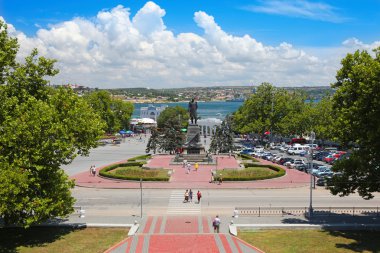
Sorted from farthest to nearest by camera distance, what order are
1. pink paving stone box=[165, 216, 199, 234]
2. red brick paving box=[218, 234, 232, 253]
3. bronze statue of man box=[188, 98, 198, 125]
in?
bronze statue of man box=[188, 98, 198, 125]
pink paving stone box=[165, 216, 199, 234]
red brick paving box=[218, 234, 232, 253]

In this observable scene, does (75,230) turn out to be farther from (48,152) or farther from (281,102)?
(281,102)

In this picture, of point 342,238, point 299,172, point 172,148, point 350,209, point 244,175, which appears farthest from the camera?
point 172,148

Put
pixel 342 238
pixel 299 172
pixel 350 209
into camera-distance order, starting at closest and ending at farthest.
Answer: pixel 342 238 → pixel 350 209 → pixel 299 172

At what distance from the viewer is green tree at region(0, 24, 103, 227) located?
74.7 ft

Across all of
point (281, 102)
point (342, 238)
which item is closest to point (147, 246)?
point (342, 238)

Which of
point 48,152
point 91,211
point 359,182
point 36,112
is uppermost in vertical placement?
point 36,112

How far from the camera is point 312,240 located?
25.8 m

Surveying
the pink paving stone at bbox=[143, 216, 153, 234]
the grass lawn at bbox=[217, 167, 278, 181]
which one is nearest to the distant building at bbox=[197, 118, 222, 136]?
the grass lawn at bbox=[217, 167, 278, 181]

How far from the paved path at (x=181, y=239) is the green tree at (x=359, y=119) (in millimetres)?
8925

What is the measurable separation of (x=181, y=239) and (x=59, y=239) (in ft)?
25.7

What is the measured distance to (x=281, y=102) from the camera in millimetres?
92562

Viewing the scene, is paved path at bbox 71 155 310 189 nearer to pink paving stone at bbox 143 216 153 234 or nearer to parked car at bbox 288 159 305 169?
parked car at bbox 288 159 305 169

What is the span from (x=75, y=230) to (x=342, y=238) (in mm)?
17745

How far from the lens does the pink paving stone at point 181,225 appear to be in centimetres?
2827
